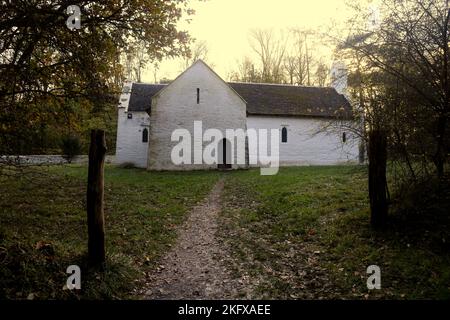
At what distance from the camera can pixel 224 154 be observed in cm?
2638

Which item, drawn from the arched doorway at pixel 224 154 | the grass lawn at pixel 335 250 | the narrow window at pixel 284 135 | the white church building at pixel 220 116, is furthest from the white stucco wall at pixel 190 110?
the grass lawn at pixel 335 250

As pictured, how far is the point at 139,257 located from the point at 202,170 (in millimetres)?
17794

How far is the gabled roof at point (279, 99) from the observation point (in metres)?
28.8

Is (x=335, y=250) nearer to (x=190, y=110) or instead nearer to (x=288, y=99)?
(x=190, y=110)

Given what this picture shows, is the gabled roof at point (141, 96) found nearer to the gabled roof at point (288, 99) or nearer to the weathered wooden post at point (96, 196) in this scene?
the gabled roof at point (288, 99)

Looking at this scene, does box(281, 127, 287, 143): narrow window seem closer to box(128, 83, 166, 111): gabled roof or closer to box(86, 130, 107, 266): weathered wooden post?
box(128, 83, 166, 111): gabled roof

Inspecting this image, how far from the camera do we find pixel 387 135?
7539 millimetres

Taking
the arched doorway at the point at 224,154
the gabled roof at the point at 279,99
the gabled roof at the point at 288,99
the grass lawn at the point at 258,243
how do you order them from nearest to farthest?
the grass lawn at the point at 258,243 → the arched doorway at the point at 224,154 → the gabled roof at the point at 288,99 → the gabled roof at the point at 279,99

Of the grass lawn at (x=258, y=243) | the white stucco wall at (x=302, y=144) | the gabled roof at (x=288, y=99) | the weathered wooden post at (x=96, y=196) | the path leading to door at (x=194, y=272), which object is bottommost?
the path leading to door at (x=194, y=272)

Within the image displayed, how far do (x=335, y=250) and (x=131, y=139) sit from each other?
25.4 metres

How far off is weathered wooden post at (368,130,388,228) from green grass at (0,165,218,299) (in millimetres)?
5184

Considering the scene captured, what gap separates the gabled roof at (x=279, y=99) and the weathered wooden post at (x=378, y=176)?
2043 centimetres

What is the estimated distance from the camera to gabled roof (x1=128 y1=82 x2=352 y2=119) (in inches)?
1133

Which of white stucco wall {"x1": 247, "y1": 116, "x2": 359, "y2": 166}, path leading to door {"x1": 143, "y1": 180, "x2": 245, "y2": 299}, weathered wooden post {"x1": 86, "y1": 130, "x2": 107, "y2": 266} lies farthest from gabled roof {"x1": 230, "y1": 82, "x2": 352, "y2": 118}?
weathered wooden post {"x1": 86, "y1": 130, "x2": 107, "y2": 266}
